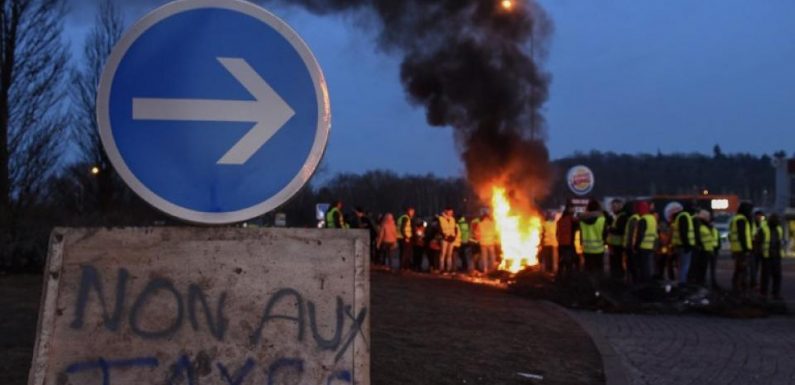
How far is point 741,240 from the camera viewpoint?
19.8 meters

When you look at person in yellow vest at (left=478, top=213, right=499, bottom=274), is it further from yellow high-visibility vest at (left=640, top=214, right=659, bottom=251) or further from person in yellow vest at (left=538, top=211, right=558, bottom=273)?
yellow high-visibility vest at (left=640, top=214, right=659, bottom=251)

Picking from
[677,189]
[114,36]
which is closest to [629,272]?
[114,36]

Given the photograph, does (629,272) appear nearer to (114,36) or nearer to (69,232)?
(114,36)

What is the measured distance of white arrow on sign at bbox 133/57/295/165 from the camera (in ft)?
11.0

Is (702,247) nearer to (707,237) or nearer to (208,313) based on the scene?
(707,237)

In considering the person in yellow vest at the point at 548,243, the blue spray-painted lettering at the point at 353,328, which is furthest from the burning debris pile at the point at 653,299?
the blue spray-painted lettering at the point at 353,328

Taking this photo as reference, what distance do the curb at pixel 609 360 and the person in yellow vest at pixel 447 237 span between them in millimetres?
12988

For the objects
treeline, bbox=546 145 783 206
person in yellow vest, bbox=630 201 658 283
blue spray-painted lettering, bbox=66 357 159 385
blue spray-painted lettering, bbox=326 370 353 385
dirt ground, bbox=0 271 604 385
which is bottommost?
dirt ground, bbox=0 271 604 385

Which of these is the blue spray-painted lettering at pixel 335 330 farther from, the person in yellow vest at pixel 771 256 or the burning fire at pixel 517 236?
the burning fire at pixel 517 236

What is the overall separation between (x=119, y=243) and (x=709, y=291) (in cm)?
1488

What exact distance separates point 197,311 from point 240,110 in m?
0.71

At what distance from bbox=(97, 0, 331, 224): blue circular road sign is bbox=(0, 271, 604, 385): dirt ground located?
169 inches

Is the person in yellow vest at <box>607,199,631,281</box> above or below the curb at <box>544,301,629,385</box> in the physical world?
above

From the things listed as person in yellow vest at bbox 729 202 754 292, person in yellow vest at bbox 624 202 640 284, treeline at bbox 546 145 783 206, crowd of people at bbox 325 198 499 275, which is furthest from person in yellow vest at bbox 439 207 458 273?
treeline at bbox 546 145 783 206
